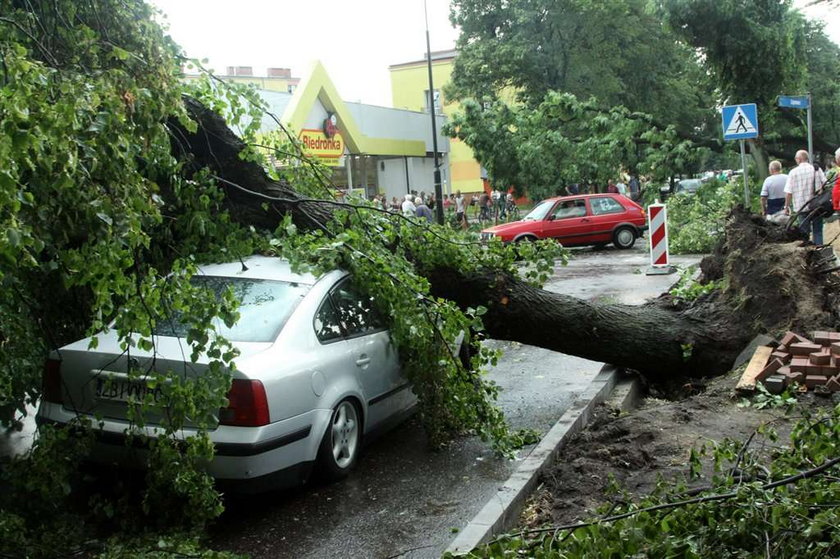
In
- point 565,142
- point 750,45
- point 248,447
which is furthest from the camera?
point 565,142

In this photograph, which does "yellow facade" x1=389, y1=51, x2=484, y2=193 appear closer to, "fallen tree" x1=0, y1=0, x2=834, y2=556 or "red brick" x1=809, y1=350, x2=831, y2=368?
"fallen tree" x1=0, y1=0, x2=834, y2=556

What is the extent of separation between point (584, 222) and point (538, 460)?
1719cm

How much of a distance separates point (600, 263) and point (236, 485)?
15688 mm

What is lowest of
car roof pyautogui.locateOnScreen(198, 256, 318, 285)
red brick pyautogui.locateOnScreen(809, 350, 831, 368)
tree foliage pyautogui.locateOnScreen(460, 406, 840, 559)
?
red brick pyautogui.locateOnScreen(809, 350, 831, 368)

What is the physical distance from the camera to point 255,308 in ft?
17.0

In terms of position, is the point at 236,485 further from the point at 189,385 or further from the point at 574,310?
the point at 574,310

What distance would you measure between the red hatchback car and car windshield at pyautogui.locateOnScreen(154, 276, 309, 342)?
16.2 meters

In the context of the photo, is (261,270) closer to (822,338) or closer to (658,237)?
(822,338)

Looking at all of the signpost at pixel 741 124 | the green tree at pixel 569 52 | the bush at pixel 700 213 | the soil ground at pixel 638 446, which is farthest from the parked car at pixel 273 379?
the green tree at pixel 569 52

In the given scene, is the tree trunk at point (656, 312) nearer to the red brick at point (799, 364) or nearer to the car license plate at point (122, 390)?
the red brick at point (799, 364)

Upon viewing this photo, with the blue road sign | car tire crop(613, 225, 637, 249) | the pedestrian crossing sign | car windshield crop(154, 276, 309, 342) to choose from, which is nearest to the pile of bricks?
car windshield crop(154, 276, 309, 342)

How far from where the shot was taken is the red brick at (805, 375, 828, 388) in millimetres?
5980

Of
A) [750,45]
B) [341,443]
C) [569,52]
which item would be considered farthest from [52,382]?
[569,52]

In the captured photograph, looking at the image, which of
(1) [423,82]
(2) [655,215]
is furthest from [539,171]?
(1) [423,82]
